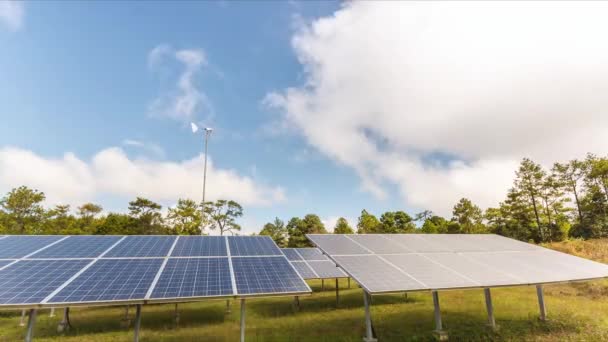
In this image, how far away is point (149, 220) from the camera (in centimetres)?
4806

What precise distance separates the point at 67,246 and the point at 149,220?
39.4 m

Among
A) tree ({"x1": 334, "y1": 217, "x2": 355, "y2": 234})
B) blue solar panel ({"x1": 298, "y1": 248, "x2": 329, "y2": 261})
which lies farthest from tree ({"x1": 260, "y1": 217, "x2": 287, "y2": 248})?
blue solar panel ({"x1": 298, "y1": 248, "x2": 329, "y2": 261})

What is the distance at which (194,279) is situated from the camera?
31.1 ft

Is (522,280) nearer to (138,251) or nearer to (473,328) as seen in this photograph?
(473,328)

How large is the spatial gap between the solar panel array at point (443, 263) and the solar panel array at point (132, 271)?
2.92 meters

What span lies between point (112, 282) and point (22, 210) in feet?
158

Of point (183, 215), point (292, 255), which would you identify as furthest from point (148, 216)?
point (292, 255)

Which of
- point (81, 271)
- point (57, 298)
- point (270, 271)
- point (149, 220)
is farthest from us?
point (149, 220)

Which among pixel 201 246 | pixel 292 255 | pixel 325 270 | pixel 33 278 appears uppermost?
pixel 201 246

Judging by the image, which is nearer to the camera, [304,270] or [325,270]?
[304,270]

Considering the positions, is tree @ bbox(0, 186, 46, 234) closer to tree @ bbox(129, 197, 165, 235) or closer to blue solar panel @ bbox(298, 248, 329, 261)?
tree @ bbox(129, 197, 165, 235)

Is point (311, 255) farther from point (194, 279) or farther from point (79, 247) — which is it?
point (79, 247)

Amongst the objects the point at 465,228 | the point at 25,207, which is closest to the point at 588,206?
the point at 465,228

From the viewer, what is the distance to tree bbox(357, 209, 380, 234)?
5981 centimetres
